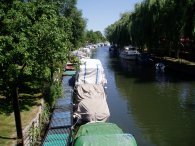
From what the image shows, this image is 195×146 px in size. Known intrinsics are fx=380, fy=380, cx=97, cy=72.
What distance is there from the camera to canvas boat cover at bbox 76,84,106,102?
25850 millimetres

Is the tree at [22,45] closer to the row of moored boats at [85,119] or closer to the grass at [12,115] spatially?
the grass at [12,115]

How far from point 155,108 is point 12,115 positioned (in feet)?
43.8

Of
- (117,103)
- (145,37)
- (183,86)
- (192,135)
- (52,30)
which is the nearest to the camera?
(52,30)

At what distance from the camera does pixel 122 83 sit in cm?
4712

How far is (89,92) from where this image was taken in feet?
86.9

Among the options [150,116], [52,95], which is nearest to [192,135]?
[150,116]

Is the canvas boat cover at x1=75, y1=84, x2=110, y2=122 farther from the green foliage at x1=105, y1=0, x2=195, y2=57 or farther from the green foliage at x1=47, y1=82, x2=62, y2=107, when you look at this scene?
the green foliage at x1=105, y1=0, x2=195, y2=57

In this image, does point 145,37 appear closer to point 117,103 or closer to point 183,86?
point 183,86

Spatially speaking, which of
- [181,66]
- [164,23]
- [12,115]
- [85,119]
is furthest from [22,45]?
[164,23]

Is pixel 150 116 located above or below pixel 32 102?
below

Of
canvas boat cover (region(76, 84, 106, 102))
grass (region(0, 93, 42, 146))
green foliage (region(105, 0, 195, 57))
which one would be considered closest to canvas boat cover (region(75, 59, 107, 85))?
canvas boat cover (region(76, 84, 106, 102))

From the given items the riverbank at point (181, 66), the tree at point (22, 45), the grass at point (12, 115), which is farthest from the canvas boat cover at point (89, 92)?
the riverbank at point (181, 66)

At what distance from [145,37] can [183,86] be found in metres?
25.4

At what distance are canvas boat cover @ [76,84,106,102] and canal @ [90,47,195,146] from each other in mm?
2114
